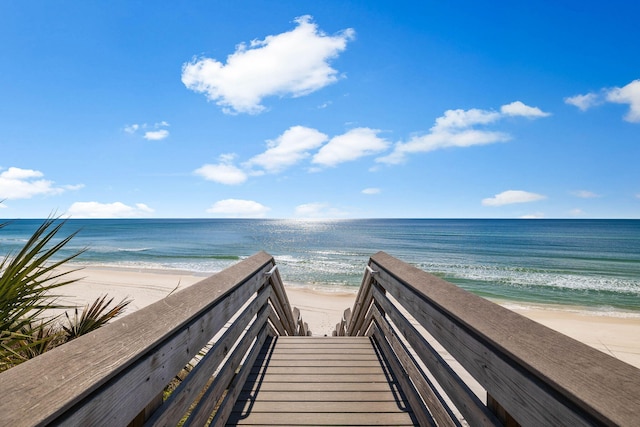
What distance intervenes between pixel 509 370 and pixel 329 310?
40.4 ft

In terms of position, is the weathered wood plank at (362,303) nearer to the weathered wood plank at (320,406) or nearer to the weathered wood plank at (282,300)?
the weathered wood plank at (282,300)

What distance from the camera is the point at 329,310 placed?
1290 cm

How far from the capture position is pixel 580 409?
32.5 inches

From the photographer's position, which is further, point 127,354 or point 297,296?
point 297,296

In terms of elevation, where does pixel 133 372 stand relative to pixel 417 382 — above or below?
above

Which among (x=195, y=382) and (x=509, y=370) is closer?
(x=509, y=370)

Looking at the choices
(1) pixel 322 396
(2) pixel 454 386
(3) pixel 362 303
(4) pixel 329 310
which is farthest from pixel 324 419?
(4) pixel 329 310

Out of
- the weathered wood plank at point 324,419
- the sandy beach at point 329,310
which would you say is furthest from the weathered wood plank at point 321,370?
the sandy beach at point 329,310

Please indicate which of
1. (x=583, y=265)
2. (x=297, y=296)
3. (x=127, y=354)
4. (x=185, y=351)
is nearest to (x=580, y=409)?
(x=127, y=354)

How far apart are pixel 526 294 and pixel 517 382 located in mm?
18243

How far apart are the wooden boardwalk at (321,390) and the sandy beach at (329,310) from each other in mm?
5998

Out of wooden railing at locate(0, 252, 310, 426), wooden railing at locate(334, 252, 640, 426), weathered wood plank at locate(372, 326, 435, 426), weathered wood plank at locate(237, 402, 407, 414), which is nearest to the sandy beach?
weathered wood plank at locate(237, 402, 407, 414)

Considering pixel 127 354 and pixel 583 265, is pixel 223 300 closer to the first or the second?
pixel 127 354

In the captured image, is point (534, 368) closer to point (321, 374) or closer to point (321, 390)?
point (321, 390)
